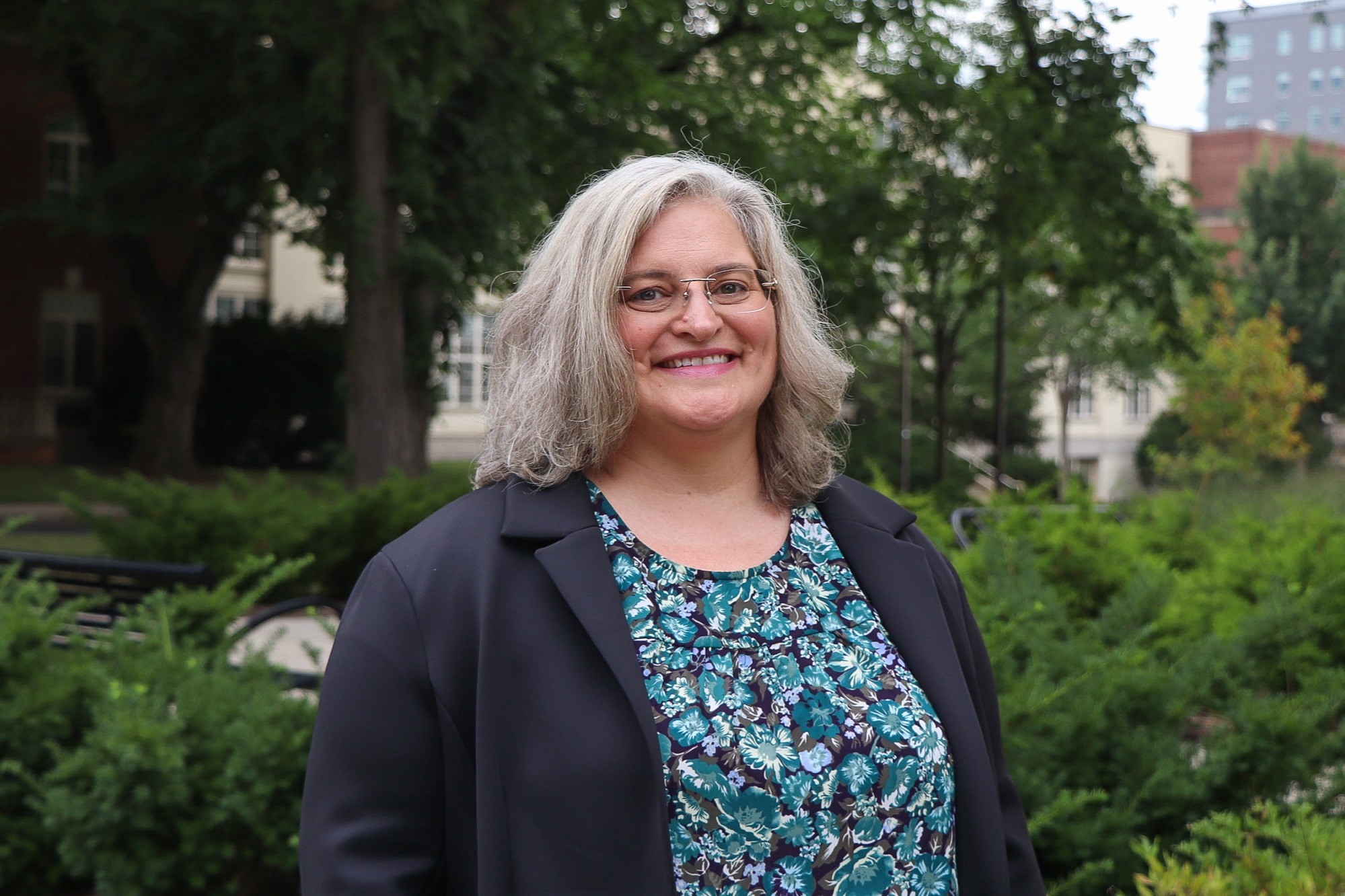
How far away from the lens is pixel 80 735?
401cm

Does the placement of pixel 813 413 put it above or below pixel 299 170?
below

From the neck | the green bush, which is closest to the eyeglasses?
the neck

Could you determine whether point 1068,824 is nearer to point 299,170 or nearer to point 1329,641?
point 1329,641

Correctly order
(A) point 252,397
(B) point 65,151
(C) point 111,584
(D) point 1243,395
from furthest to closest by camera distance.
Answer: (D) point 1243,395
(B) point 65,151
(A) point 252,397
(C) point 111,584

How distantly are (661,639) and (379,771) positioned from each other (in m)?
0.44

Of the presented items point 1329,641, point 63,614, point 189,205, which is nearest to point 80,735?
point 63,614

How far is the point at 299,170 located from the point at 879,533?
13.0 metres

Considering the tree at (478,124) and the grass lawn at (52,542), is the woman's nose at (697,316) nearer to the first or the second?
the tree at (478,124)

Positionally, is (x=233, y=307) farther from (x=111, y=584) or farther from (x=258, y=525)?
(x=111, y=584)

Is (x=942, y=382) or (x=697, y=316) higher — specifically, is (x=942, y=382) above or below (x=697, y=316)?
below

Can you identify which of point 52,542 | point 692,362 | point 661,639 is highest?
point 692,362

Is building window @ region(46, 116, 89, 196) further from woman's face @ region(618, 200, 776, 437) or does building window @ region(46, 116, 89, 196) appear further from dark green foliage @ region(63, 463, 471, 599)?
woman's face @ region(618, 200, 776, 437)

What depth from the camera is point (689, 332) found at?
2.09 m

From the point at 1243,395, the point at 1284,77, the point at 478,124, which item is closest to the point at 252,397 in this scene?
the point at 478,124
